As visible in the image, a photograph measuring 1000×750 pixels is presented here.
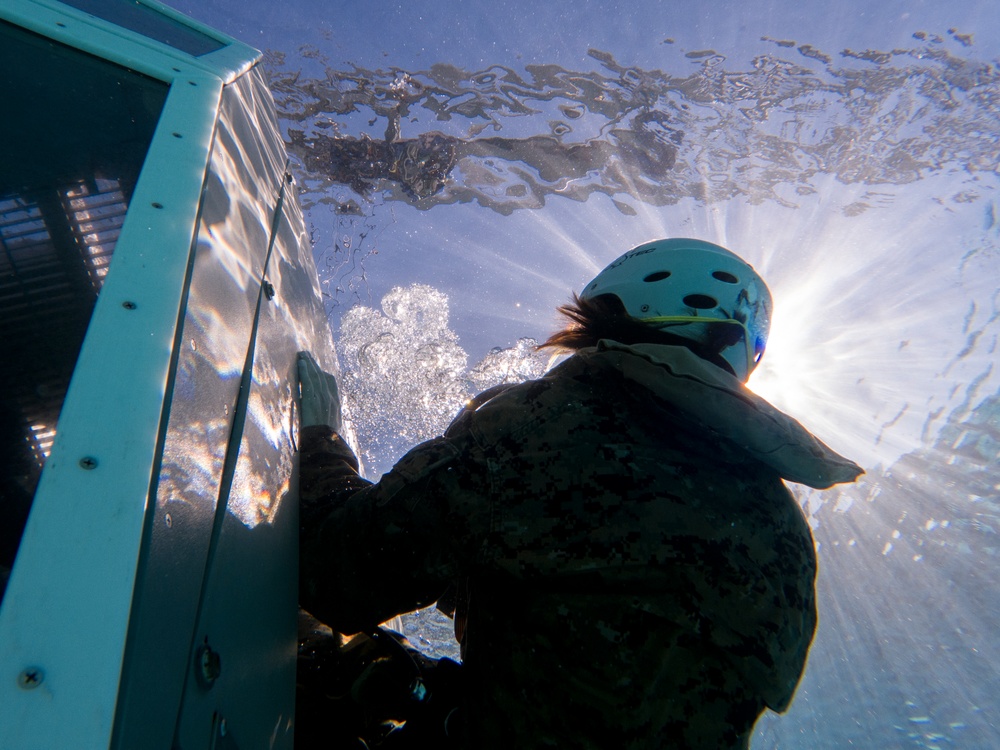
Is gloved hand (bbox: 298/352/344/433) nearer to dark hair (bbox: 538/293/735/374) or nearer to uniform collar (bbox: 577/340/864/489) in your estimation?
dark hair (bbox: 538/293/735/374)

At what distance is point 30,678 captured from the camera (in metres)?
0.54

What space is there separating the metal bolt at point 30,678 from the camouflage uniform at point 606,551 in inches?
29.2

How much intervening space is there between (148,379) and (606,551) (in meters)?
0.97

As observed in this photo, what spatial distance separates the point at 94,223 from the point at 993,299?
1981 cm

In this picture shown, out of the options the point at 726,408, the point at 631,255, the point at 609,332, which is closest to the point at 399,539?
the point at 726,408

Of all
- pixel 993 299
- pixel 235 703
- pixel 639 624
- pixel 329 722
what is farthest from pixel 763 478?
pixel 993 299

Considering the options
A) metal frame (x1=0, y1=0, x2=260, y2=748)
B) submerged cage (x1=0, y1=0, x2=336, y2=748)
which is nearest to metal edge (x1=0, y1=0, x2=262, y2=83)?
submerged cage (x1=0, y1=0, x2=336, y2=748)

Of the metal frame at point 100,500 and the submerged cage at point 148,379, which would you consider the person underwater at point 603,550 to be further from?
the metal frame at point 100,500

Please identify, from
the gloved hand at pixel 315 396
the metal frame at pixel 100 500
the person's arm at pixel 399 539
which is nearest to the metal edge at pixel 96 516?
the metal frame at pixel 100 500

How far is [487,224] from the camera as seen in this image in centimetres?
1055

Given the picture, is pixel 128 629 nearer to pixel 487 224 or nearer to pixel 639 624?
pixel 639 624

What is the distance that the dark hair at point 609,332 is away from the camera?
182 centimetres

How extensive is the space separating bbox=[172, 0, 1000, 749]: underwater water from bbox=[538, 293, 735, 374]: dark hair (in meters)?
2.99

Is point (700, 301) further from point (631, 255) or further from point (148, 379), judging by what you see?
point (148, 379)
